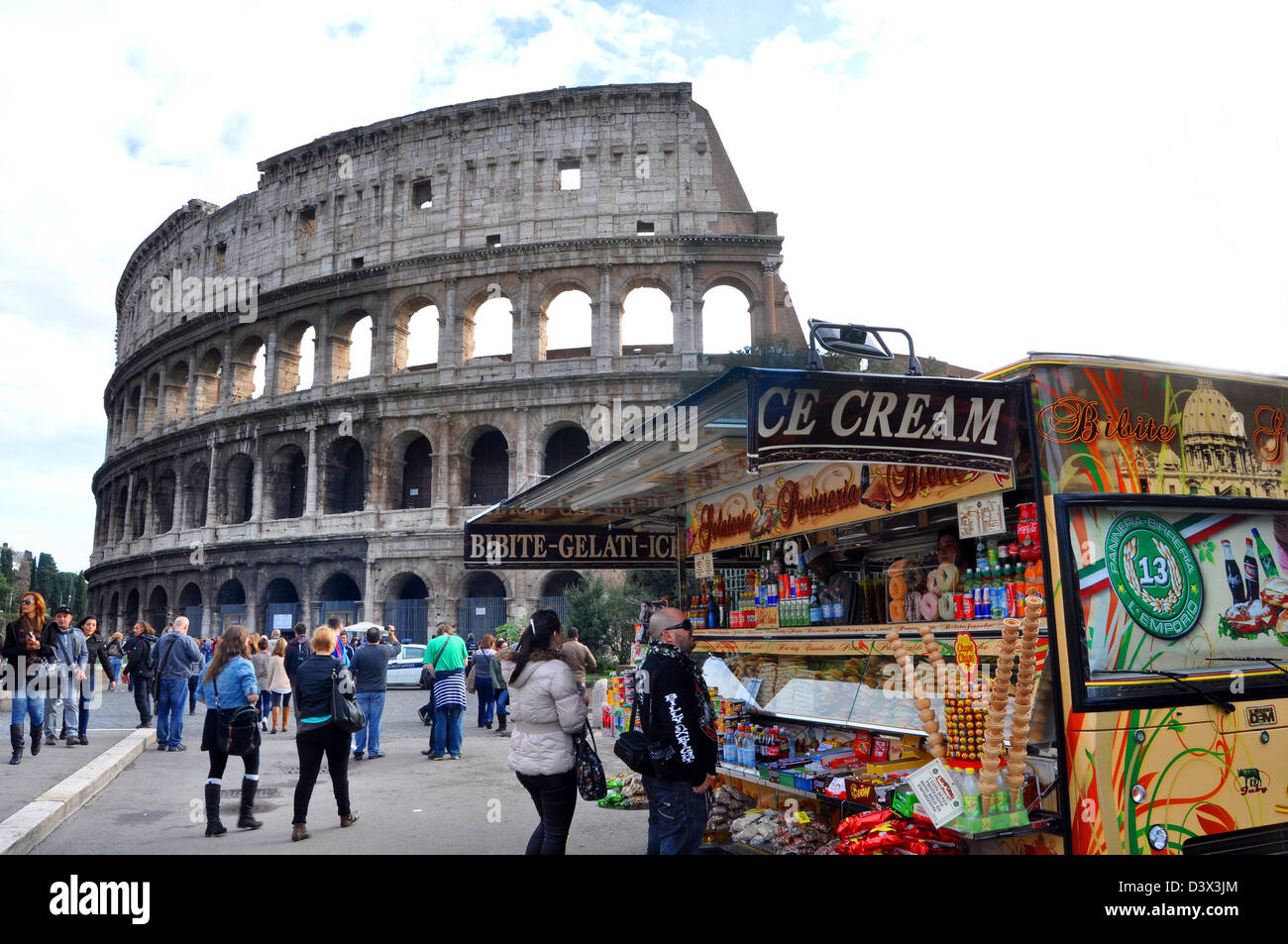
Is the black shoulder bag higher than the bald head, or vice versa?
the bald head

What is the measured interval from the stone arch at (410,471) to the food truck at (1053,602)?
26649mm

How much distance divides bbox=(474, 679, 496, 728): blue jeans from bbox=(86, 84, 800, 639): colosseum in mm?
13016

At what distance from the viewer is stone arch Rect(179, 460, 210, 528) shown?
35656mm

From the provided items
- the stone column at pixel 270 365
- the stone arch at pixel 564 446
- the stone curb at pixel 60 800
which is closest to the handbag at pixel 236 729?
the stone curb at pixel 60 800

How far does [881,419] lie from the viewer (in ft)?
14.4

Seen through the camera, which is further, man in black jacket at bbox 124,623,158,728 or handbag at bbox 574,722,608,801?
man in black jacket at bbox 124,623,158,728

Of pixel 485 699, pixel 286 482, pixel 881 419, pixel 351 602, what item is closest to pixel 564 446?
pixel 351 602

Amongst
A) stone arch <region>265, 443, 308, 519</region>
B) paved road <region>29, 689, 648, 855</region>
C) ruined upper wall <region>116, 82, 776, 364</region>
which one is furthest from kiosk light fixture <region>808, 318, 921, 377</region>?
stone arch <region>265, 443, 308, 519</region>

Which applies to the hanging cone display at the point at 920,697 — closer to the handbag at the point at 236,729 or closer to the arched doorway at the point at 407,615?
the handbag at the point at 236,729

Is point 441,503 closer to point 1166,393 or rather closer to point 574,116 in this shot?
point 574,116

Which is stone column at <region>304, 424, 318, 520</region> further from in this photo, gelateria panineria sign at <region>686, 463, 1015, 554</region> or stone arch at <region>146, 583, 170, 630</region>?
gelateria panineria sign at <region>686, 463, 1015, 554</region>

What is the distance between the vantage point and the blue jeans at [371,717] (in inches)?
472

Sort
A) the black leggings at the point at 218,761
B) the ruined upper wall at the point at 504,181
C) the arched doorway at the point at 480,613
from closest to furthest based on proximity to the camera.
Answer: the black leggings at the point at 218,761 < the arched doorway at the point at 480,613 < the ruined upper wall at the point at 504,181
